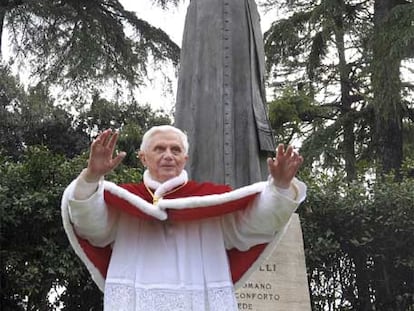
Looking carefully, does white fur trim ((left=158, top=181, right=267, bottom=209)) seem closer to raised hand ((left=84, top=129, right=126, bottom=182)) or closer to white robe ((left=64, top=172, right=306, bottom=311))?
white robe ((left=64, top=172, right=306, bottom=311))

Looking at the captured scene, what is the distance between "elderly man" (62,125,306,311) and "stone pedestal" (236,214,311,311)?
2057 millimetres

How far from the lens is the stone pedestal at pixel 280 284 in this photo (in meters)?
4.30

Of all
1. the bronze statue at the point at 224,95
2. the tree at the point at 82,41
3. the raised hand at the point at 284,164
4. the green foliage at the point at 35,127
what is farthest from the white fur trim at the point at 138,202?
the green foliage at the point at 35,127

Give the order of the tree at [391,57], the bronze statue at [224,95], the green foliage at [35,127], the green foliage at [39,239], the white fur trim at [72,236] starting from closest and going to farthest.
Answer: the white fur trim at [72,236]
the bronze statue at [224,95]
the green foliage at [39,239]
the tree at [391,57]
the green foliage at [35,127]

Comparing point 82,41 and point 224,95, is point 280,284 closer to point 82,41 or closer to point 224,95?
point 224,95

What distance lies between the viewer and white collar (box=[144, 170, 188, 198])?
7.35 ft

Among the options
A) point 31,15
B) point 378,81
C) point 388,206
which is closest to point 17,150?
point 31,15

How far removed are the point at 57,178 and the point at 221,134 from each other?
3235 mm

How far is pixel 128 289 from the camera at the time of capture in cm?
212

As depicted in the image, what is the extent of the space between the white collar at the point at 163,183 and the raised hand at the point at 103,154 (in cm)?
24

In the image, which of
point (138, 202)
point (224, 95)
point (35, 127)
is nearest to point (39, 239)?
point (224, 95)

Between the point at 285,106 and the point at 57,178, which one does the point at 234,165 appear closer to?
the point at 57,178

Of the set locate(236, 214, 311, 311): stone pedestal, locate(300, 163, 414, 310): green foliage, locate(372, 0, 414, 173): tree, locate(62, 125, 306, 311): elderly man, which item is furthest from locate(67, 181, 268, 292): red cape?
locate(372, 0, 414, 173): tree

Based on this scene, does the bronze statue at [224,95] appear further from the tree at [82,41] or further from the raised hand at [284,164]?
the tree at [82,41]
